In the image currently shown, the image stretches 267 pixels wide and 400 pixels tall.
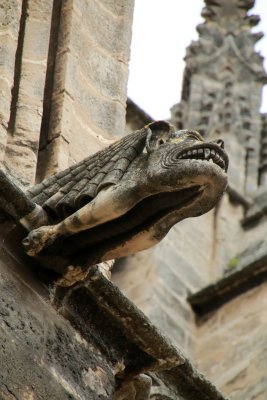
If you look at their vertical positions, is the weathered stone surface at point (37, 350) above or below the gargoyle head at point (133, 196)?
below

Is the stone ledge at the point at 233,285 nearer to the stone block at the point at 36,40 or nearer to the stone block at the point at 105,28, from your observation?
the stone block at the point at 105,28

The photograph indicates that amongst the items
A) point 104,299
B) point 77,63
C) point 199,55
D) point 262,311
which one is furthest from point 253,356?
point 104,299

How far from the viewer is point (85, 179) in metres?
7.88

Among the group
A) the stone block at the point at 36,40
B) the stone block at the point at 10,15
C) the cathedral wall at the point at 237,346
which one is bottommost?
the cathedral wall at the point at 237,346

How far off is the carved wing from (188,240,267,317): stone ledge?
7578mm

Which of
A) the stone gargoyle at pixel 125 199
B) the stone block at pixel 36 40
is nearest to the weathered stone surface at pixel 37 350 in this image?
the stone gargoyle at pixel 125 199

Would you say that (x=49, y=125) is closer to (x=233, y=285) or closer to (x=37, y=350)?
(x=37, y=350)

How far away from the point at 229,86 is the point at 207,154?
1077cm

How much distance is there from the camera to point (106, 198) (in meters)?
7.61

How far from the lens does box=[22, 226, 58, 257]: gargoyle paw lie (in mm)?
7727

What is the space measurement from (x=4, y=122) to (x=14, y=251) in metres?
0.90

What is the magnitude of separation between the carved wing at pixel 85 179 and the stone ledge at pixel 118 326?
0.32m

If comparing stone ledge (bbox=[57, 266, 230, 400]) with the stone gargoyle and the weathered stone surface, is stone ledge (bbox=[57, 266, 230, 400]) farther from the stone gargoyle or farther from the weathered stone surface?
the stone gargoyle

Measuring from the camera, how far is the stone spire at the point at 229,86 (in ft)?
58.1
